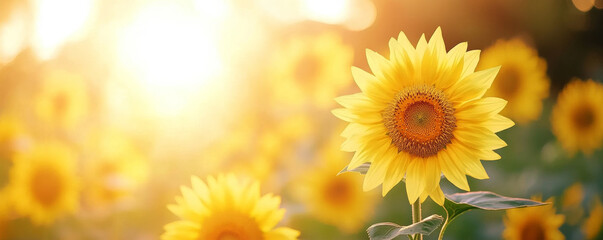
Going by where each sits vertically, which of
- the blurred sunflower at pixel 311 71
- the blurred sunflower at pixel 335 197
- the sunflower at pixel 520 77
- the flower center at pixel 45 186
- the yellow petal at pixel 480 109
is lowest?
the yellow petal at pixel 480 109

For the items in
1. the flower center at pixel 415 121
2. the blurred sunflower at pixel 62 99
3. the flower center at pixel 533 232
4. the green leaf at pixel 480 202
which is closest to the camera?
the green leaf at pixel 480 202

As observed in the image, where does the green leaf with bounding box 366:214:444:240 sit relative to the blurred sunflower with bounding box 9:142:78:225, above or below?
below

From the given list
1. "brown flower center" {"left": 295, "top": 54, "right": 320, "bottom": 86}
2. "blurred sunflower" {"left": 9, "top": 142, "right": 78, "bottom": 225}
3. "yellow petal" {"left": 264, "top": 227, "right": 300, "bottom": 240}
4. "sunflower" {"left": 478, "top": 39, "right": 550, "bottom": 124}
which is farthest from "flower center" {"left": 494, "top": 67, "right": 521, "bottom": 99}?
"yellow petal" {"left": 264, "top": 227, "right": 300, "bottom": 240}

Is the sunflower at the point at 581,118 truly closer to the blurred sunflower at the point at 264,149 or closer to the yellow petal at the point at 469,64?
the blurred sunflower at the point at 264,149

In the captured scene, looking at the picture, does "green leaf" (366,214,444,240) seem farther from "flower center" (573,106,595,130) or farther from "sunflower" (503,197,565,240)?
"flower center" (573,106,595,130)

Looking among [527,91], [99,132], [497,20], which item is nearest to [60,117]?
[99,132]

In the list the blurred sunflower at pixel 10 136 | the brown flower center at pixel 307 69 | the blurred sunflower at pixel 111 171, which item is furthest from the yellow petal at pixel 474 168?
the blurred sunflower at pixel 10 136

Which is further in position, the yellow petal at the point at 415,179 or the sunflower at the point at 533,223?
the sunflower at the point at 533,223
